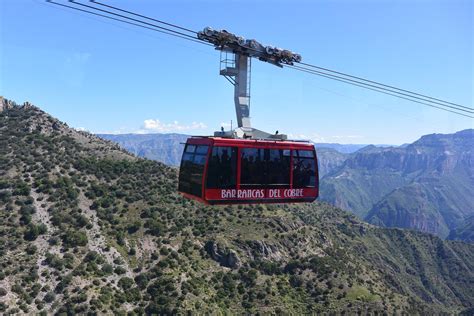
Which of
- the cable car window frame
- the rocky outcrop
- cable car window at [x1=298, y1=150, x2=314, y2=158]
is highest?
cable car window at [x1=298, y1=150, x2=314, y2=158]

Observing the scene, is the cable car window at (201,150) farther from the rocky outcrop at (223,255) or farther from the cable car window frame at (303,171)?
the rocky outcrop at (223,255)

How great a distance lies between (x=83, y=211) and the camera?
369 ft

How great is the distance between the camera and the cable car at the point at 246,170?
30859 millimetres

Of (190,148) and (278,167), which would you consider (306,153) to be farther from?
(190,148)

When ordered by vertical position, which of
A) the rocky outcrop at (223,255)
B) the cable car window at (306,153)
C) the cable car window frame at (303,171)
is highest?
the cable car window at (306,153)

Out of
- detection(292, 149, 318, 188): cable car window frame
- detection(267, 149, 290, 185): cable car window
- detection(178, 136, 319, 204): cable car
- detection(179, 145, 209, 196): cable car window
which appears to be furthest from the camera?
Result: detection(292, 149, 318, 188): cable car window frame

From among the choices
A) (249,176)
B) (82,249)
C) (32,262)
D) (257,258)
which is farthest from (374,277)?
(249,176)

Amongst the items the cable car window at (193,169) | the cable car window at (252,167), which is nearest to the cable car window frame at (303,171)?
the cable car window at (252,167)

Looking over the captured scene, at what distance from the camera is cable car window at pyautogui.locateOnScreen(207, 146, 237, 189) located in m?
30.7

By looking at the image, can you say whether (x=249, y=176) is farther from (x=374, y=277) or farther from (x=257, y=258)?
(x=374, y=277)

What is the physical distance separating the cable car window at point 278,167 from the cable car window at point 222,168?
3.24 metres

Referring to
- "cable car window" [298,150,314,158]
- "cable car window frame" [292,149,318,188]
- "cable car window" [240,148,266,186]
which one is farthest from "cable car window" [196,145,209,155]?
"cable car window" [298,150,314,158]

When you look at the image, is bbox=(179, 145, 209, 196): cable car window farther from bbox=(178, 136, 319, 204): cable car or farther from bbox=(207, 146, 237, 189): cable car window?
bbox=(207, 146, 237, 189): cable car window

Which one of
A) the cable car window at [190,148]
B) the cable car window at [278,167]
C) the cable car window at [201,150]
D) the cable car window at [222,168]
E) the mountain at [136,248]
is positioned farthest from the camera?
the mountain at [136,248]
